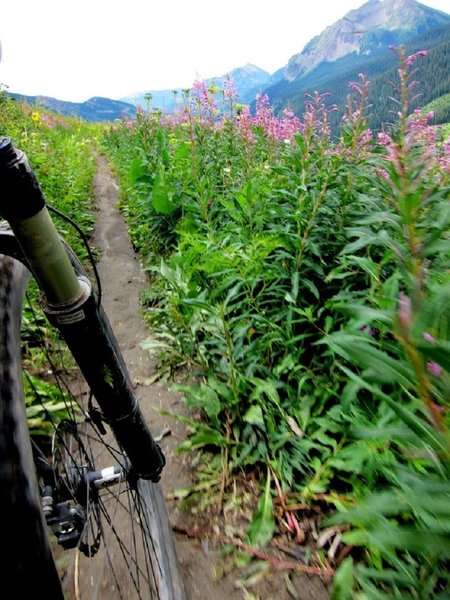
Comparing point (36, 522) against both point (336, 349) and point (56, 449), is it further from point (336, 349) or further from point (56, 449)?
point (336, 349)

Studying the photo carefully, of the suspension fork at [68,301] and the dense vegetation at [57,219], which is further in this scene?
the dense vegetation at [57,219]

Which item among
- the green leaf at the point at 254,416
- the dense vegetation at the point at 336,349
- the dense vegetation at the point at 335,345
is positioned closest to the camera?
the dense vegetation at the point at 336,349

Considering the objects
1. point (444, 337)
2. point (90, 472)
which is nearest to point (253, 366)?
point (90, 472)

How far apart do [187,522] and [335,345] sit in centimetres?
127

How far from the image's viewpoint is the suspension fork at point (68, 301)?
Result: 2.47ft

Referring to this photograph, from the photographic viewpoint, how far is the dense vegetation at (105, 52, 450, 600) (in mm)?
1209

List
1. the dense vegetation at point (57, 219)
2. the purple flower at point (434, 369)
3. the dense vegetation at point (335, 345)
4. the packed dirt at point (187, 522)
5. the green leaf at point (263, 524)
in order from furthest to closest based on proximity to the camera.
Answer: the dense vegetation at point (57, 219)
the green leaf at point (263, 524)
the packed dirt at point (187, 522)
the dense vegetation at point (335, 345)
the purple flower at point (434, 369)

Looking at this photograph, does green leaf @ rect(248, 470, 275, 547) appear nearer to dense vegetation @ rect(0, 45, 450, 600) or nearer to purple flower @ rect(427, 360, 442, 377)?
dense vegetation @ rect(0, 45, 450, 600)

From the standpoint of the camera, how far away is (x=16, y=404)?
25.2 inches

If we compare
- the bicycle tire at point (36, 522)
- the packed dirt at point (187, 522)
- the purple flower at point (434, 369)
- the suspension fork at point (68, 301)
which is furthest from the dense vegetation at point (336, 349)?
the suspension fork at point (68, 301)

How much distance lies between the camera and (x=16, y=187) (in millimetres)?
745

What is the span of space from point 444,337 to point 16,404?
3.01ft

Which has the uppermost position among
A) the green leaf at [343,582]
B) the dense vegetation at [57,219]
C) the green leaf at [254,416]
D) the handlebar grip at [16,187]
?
the handlebar grip at [16,187]

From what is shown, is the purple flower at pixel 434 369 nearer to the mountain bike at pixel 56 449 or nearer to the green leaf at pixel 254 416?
the mountain bike at pixel 56 449
